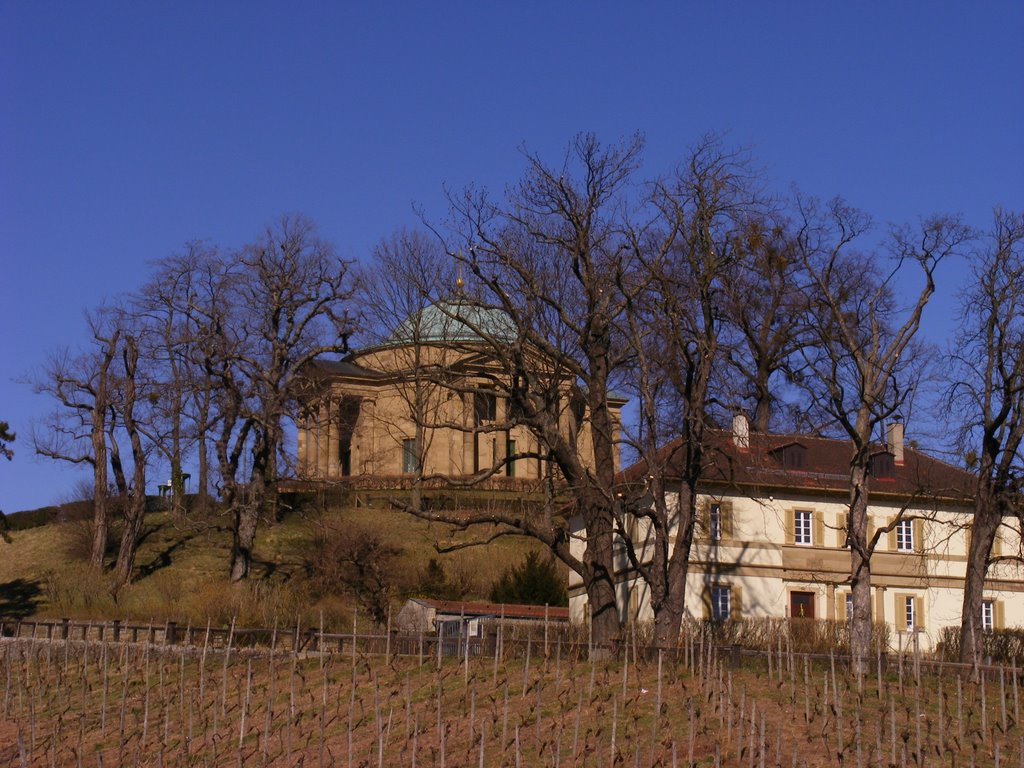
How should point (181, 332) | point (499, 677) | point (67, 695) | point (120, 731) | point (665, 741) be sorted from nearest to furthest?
point (665, 741) < point (120, 731) < point (499, 677) < point (67, 695) < point (181, 332)

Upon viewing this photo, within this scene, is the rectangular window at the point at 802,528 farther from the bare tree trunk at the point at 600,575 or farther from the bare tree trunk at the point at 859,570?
the bare tree trunk at the point at 600,575

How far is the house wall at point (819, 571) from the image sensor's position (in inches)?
1597

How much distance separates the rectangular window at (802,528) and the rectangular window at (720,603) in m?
2.99

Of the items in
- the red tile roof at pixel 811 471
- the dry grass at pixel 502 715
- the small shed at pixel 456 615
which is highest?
the red tile roof at pixel 811 471

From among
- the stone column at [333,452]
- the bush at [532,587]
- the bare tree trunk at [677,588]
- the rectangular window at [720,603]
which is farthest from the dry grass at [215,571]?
the bare tree trunk at [677,588]

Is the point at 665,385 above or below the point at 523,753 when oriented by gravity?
above

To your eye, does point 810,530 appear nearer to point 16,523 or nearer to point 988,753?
point 988,753

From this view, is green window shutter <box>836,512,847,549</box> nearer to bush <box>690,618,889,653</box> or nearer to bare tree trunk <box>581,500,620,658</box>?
bush <box>690,618,889,653</box>

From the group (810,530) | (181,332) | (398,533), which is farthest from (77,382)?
(810,530)

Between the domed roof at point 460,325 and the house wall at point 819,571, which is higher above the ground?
the domed roof at point 460,325

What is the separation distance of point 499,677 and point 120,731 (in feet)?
19.9

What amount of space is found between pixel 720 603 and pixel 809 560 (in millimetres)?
3241

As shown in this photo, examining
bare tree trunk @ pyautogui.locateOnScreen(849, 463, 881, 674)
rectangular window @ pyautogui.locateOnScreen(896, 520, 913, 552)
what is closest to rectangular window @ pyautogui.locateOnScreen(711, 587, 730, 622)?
rectangular window @ pyautogui.locateOnScreen(896, 520, 913, 552)

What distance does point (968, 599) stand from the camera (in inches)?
1136
